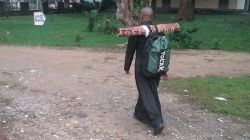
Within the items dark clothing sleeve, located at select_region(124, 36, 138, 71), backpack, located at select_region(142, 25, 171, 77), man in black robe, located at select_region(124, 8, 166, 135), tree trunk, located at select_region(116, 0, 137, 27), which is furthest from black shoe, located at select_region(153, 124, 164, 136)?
tree trunk, located at select_region(116, 0, 137, 27)

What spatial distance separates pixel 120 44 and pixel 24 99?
27.4 feet

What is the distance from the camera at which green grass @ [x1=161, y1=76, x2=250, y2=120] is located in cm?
725

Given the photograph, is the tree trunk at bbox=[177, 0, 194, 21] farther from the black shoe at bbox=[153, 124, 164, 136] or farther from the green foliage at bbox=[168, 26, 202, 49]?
the black shoe at bbox=[153, 124, 164, 136]

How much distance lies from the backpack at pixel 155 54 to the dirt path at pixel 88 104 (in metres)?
0.89

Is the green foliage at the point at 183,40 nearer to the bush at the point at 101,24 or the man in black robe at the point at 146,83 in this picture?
the bush at the point at 101,24

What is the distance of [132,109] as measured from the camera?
7.00 m

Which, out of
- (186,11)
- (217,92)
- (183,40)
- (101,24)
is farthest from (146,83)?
(186,11)

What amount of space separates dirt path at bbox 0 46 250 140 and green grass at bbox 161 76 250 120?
1.00 feet

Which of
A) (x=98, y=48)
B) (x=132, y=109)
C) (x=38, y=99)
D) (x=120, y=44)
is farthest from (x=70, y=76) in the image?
(x=120, y=44)

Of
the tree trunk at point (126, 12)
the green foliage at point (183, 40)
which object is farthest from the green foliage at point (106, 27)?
the green foliage at point (183, 40)

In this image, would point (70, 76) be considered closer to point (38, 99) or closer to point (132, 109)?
point (38, 99)

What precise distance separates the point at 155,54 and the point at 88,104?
2.12m

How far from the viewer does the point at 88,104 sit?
7.23 meters

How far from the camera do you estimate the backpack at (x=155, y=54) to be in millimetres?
5461
